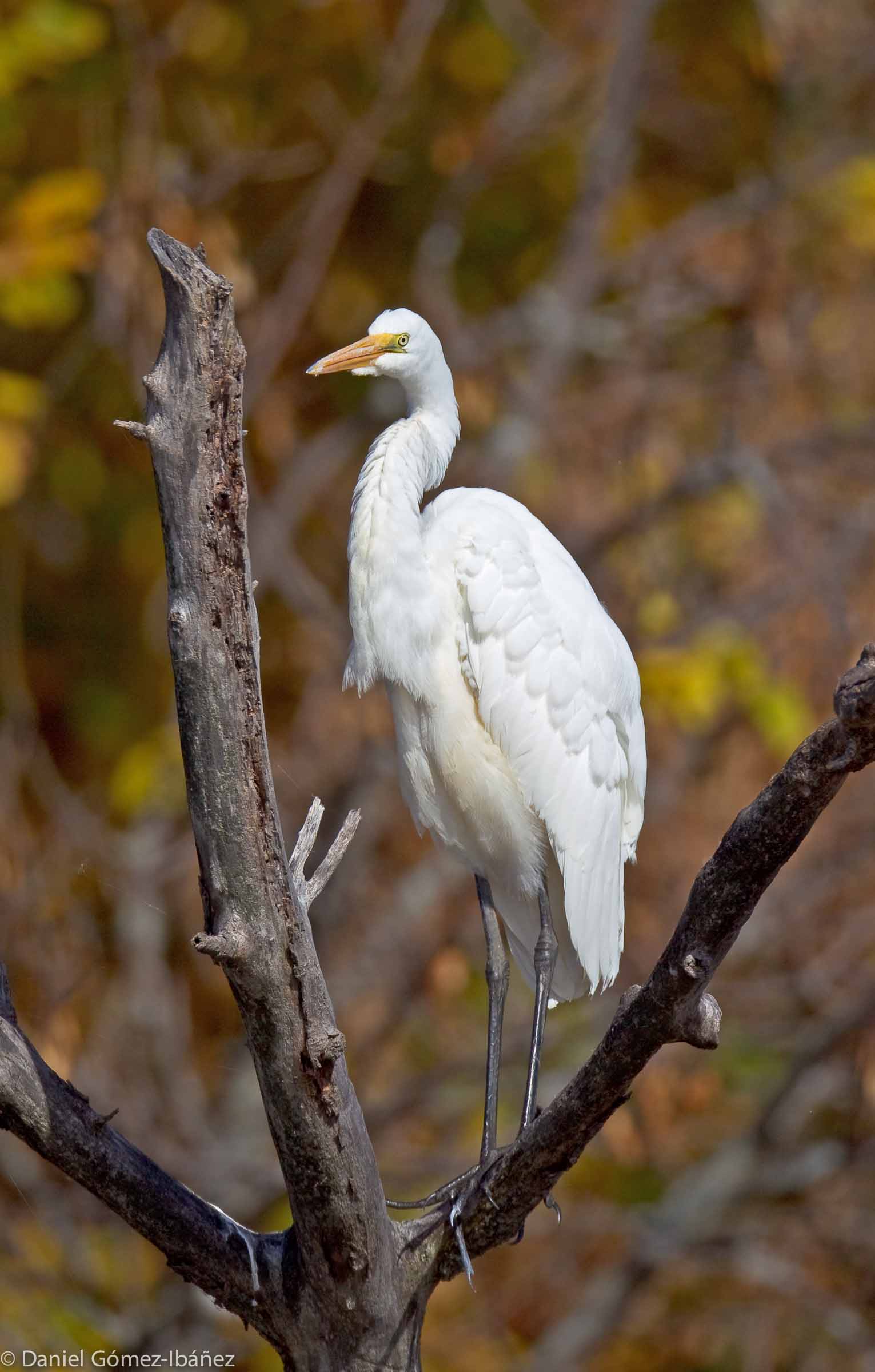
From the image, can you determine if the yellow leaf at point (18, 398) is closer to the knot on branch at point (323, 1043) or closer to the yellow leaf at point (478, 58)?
the yellow leaf at point (478, 58)

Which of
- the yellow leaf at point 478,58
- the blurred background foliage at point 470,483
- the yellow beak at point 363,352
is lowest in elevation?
the blurred background foliage at point 470,483

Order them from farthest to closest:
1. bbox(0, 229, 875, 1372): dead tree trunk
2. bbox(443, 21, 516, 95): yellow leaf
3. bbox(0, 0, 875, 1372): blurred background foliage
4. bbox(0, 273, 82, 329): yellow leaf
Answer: bbox(443, 21, 516, 95): yellow leaf
bbox(0, 0, 875, 1372): blurred background foliage
bbox(0, 273, 82, 329): yellow leaf
bbox(0, 229, 875, 1372): dead tree trunk

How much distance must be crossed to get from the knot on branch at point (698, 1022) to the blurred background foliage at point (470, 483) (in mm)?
2641

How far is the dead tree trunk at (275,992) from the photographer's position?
1651 millimetres

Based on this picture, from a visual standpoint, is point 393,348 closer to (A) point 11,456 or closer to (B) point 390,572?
(B) point 390,572

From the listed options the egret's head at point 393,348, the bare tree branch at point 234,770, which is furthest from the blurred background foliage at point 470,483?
the bare tree branch at point 234,770

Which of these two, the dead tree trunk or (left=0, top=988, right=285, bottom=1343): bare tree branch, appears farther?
(left=0, top=988, right=285, bottom=1343): bare tree branch

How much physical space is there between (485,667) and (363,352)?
0.59 m

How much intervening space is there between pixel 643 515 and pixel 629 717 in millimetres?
2536

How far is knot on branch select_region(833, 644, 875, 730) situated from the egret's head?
133 centimetres

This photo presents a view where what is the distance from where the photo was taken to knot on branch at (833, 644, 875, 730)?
1453 millimetres

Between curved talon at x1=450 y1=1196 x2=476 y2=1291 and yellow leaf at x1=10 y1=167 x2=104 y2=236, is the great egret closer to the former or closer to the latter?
curved talon at x1=450 y1=1196 x2=476 y2=1291

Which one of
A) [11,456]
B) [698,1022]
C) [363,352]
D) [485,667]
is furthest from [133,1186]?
[11,456]

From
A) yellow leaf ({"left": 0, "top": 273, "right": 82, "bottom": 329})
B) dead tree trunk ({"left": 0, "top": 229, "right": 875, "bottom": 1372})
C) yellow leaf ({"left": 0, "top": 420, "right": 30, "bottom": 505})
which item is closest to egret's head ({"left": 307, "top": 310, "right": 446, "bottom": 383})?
dead tree trunk ({"left": 0, "top": 229, "right": 875, "bottom": 1372})
